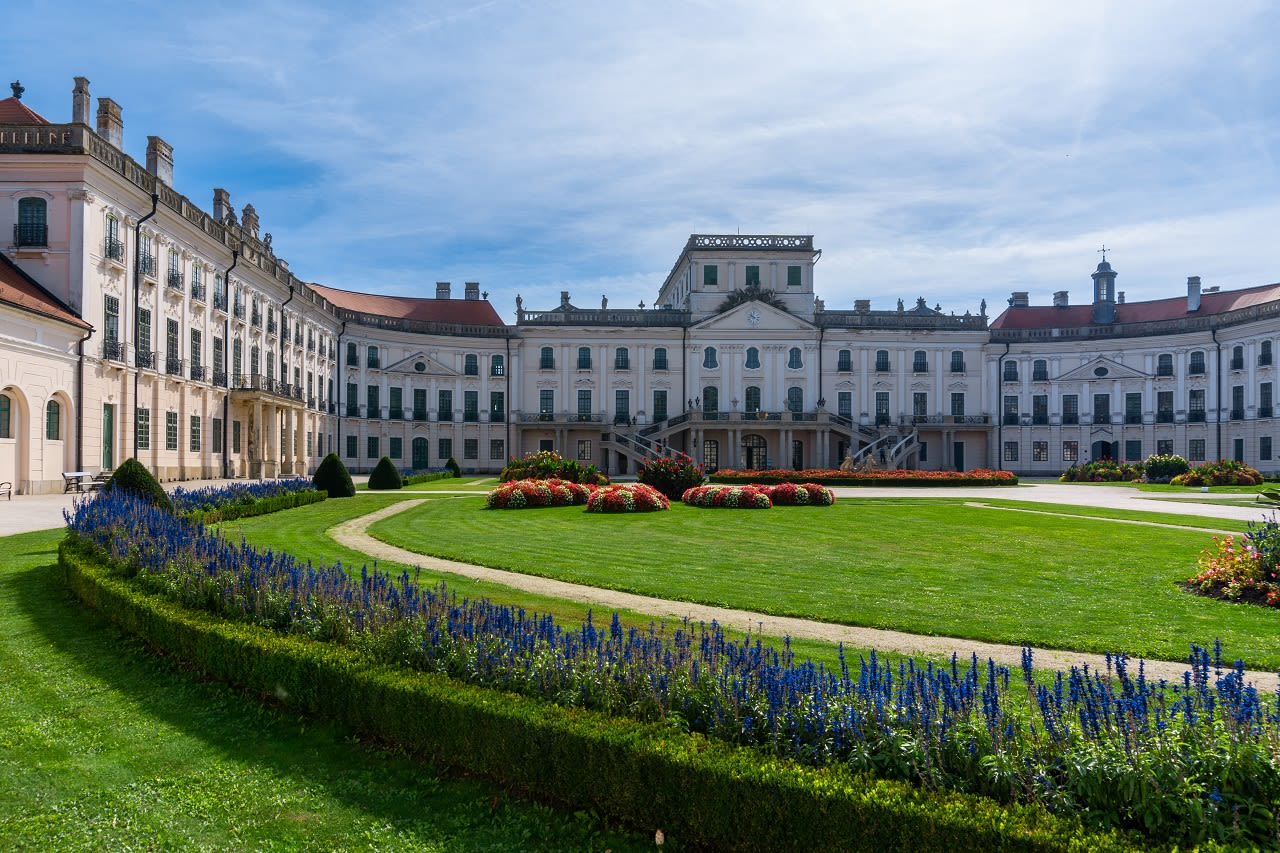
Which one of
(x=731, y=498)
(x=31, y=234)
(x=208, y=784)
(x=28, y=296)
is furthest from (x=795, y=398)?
(x=208, y=784)

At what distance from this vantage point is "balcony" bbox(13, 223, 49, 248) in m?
28.8

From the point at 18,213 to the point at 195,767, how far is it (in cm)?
3100

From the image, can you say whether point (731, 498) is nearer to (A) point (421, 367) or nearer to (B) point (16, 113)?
(B) point (16, 113)

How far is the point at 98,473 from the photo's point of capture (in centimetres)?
2875

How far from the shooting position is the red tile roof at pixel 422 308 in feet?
208

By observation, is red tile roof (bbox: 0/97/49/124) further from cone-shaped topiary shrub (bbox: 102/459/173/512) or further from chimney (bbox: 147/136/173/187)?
cone-shaped topiary shrub (bbox: 102/459/173/512)

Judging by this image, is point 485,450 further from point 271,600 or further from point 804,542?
point 271,600

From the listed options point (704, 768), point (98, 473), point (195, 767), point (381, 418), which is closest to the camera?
point (704, 768)

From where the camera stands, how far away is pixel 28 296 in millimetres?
26797

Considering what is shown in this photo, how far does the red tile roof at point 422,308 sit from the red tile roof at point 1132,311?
41007 mm

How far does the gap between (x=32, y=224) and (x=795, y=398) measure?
4606 centimetres

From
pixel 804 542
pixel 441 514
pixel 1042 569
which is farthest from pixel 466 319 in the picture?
pixel 1042 569

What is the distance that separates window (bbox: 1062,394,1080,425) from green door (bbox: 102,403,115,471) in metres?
60.1

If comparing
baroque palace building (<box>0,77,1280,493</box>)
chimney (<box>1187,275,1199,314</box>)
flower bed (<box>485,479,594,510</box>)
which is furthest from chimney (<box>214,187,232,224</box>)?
chimney (<box>1187,275,1199,314</box>)
